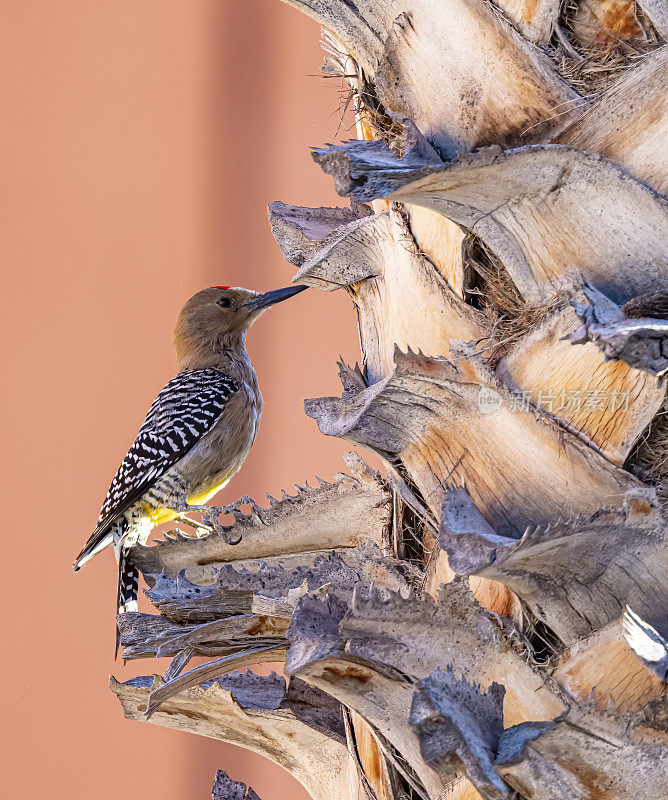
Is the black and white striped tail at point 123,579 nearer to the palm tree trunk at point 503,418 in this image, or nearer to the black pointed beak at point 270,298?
the black pointed beak at point 270,298

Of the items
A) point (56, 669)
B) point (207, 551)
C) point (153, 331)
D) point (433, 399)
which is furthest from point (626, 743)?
point (153, 331)

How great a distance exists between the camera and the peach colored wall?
8.70 feet

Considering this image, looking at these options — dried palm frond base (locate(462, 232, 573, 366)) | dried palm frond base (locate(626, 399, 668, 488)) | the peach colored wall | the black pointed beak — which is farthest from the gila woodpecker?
dried palm frond base (locate(626, 399, 668, 488))

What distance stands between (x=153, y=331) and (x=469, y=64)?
227cm

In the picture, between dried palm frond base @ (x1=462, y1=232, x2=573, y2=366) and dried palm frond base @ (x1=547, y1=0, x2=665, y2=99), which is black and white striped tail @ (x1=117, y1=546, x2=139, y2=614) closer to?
dried palm frond base @ (x1=462, y1=232, x2=573, y2=366)

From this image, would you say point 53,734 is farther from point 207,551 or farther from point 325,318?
point 207,551

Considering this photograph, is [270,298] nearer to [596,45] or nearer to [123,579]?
[123,579]

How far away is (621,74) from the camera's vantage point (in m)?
0.79

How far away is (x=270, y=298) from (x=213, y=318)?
0.72ft

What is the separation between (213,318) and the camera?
9.15ft

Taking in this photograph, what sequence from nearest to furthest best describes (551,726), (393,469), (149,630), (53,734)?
(551,726)
(393,469)
(149,630)
(53,734)

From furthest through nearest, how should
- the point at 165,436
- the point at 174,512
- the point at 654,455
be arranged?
the point at 174,512, the point at 165,436, the point at 654,455

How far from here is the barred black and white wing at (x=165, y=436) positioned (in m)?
2.42

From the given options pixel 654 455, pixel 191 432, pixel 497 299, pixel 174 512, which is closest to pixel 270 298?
pixel 191 432
